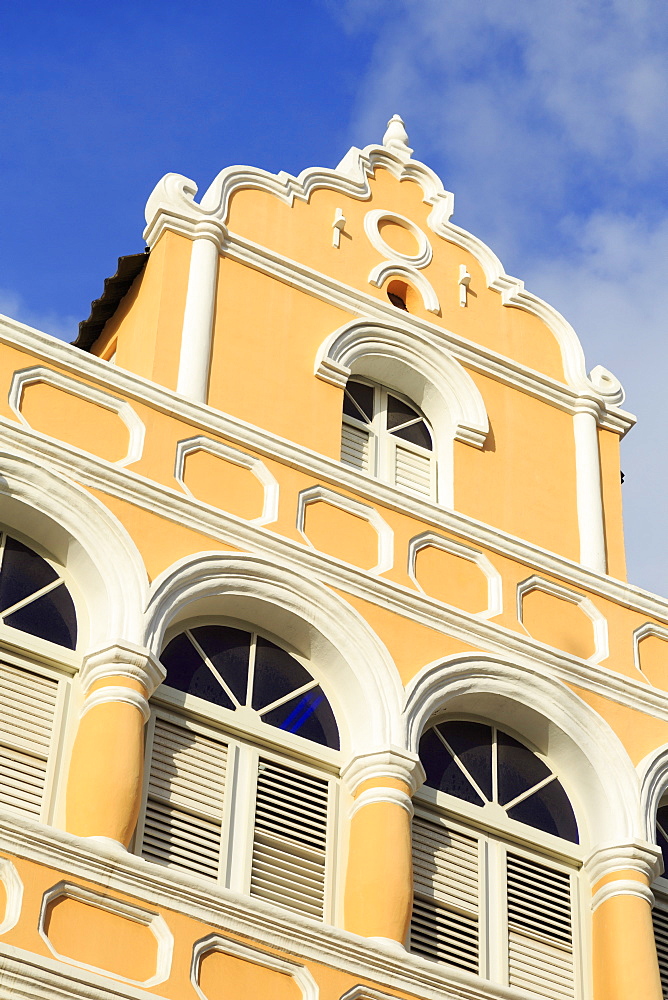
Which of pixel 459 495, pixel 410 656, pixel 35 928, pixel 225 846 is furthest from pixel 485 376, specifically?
pixel 35 928

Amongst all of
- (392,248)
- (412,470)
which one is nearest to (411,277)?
(392,248)

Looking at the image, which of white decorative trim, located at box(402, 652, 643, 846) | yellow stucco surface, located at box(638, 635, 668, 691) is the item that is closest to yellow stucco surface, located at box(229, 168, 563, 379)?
yellow stucco surface, located at box(638, 635, 668, 691)

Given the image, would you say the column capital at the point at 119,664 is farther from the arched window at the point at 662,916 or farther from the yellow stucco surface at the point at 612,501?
the yellow stucco surface at the point at 612,501

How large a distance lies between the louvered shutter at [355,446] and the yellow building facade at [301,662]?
32 millimetres

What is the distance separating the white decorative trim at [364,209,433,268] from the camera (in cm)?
1961

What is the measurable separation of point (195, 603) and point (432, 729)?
216 centimetres

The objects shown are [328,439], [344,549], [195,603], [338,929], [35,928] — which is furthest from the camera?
[328,439]

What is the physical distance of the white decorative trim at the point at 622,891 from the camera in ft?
50.1

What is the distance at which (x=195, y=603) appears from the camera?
49.3ft

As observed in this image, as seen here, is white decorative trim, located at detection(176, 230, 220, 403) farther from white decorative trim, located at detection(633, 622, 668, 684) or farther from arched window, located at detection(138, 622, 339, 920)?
white decorative trim, located at detection(633, 622, 668, 684)

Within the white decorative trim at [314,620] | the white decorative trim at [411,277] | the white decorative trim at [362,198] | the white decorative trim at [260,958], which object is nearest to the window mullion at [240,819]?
the white decorative trim at [260,958]

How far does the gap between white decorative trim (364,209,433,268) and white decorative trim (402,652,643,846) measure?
5.06 metres

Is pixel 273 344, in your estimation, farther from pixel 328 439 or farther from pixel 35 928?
pixel 35 928

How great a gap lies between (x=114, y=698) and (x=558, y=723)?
3.81 meters
